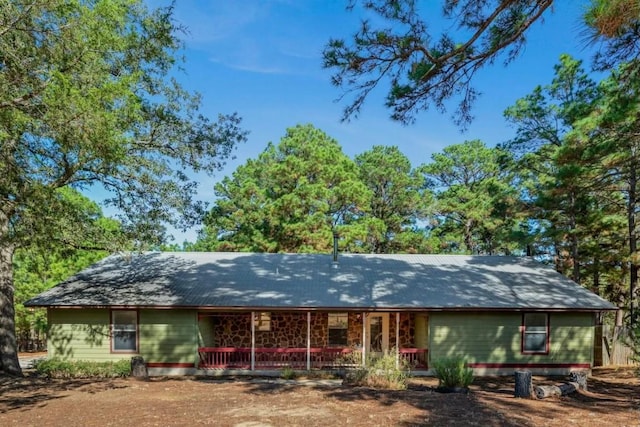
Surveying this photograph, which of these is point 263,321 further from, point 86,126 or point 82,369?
point 86,126

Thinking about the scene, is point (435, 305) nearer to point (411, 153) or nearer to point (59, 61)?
point (59, 61)

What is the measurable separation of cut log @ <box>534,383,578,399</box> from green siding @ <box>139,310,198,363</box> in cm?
881

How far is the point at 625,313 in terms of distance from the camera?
19875mm

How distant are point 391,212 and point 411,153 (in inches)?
160

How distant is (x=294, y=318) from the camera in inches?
580

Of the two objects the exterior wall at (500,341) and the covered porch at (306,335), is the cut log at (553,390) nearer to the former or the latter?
the exterior wall at (500,341)

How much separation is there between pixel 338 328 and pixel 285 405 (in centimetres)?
740

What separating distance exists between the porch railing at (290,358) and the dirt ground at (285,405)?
221cm

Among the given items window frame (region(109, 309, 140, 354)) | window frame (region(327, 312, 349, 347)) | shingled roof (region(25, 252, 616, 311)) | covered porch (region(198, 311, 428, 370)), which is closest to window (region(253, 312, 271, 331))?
covered porch (region(198, 311, 428, 370))

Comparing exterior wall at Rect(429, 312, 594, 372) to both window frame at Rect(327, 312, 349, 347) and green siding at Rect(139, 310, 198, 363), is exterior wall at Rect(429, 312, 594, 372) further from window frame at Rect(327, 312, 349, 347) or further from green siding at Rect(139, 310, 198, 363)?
green siding at Rect(139, 310, 198, 363)

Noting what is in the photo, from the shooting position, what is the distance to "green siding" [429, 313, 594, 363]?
506 inches

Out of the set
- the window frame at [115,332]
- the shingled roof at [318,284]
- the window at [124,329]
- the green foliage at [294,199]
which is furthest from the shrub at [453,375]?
the green foliage at [294,199]

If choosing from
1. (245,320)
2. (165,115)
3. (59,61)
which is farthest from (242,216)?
(59,61)

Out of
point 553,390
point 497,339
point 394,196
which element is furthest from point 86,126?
point 394,196
